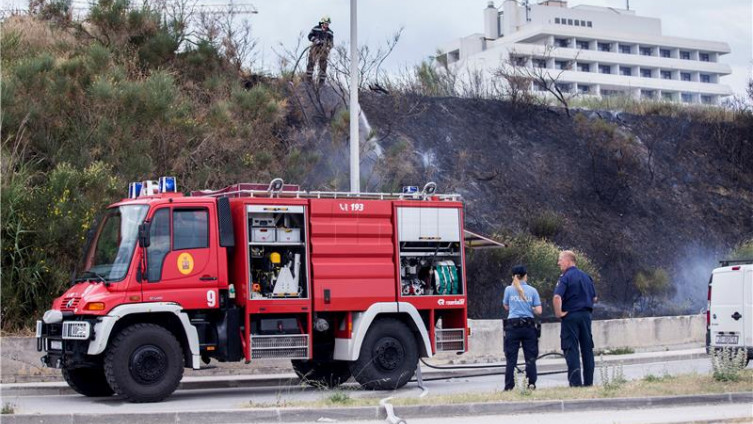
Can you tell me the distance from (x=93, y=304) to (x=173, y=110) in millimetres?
10738

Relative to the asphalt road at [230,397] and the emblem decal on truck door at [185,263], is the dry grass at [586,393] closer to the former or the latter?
the asphalt road at [230,397]

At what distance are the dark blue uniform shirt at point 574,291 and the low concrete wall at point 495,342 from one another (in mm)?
7081

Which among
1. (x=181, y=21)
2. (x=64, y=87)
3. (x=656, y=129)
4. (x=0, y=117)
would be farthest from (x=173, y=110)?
(x=656, y=129)

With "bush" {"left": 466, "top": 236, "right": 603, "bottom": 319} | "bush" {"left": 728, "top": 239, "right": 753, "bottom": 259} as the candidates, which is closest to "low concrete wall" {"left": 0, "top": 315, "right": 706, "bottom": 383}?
"bush" {"left": 466, "top": 236, "right": 603, "bottom": 319}

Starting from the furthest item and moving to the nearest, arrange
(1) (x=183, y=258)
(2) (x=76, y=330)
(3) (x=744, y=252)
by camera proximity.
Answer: (3) (x=744, y=252), (1) (x=183, y=258), (2) (x=76, y=330)

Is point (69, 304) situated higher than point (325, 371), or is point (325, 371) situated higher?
point (69, 304)

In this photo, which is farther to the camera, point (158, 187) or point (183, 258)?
point (158, 187)

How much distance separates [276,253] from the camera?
608 inches

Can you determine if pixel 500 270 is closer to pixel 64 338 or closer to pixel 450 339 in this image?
pixel 450 339

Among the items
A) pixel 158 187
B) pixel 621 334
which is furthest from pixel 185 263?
pixel 621 334

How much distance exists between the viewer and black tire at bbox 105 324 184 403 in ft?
45.1

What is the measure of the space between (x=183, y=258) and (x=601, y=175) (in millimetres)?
30854

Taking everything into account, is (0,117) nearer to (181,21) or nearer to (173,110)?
(173,110)

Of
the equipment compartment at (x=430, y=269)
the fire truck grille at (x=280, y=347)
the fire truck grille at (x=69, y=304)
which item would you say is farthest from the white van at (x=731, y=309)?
the fire truck grille at (x=69, y=304)
